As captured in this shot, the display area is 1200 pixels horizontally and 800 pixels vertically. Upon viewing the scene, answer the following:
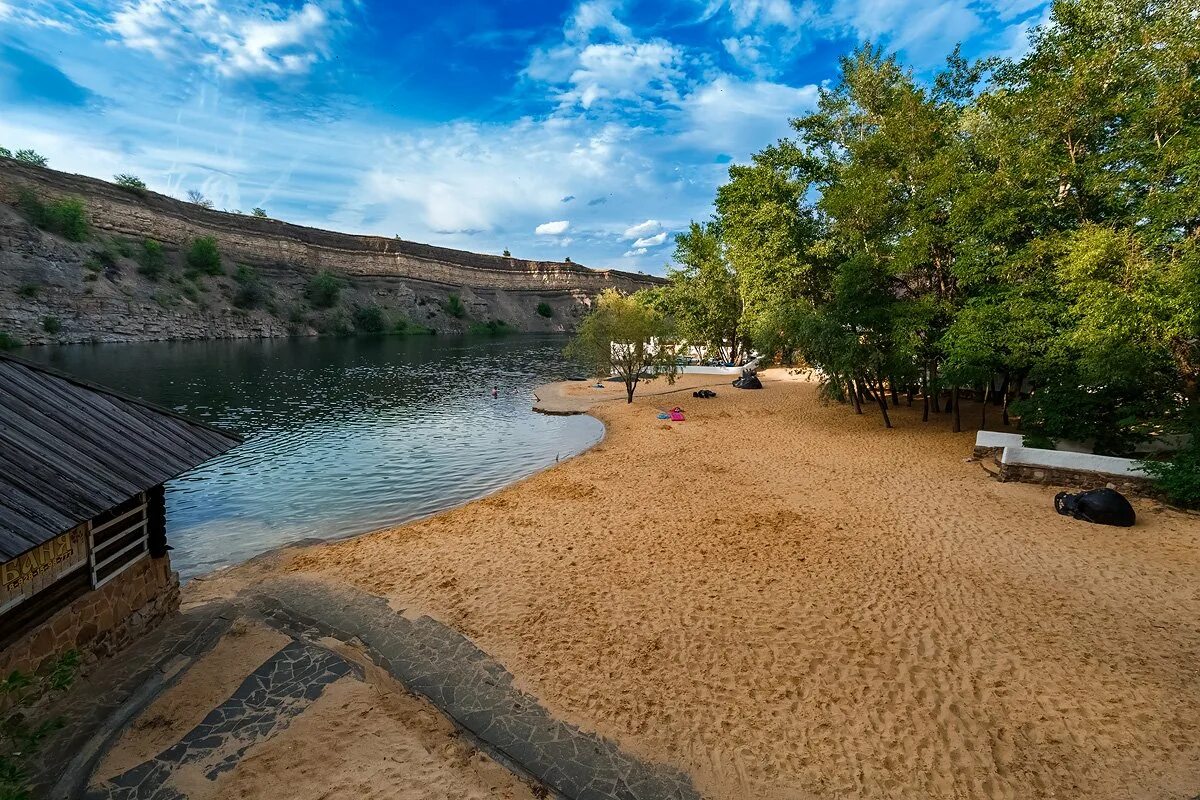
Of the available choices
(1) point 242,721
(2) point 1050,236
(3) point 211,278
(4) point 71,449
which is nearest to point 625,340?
(2) point 1050,236

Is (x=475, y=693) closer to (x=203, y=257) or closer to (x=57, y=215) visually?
(x=57, y=215)

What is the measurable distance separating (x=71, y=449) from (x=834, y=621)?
13.0m

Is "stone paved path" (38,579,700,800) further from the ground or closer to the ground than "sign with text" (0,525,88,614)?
closer to the ground

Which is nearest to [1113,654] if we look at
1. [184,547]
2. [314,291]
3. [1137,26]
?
[1137,26]

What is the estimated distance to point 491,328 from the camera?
384 ft

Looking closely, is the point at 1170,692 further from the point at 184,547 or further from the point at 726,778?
the point at 184,547

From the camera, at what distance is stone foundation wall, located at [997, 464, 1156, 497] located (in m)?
15.0

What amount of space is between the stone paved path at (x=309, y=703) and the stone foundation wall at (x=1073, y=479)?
53.7 ft

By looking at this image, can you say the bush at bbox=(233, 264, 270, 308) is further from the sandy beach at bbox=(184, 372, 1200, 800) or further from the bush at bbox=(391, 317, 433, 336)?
the sandy beach at bbox=(184, 372, 1200, 800)

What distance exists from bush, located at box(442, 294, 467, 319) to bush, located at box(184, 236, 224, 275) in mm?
43502

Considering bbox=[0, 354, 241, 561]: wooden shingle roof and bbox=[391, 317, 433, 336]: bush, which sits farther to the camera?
Answer: bbox=[391, 317, 433, 336]: bush

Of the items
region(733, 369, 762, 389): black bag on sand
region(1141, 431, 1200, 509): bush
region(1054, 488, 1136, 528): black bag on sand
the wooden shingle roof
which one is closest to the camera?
the wooden shingle roof

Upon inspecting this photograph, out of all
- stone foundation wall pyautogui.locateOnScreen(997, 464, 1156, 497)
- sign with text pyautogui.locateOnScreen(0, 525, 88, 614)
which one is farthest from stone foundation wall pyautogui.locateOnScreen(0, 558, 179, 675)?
stone foundation wall pyautogui.locateOnScreen(997, 464, 1156, 497)

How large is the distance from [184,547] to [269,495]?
400 cm
